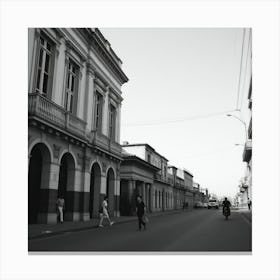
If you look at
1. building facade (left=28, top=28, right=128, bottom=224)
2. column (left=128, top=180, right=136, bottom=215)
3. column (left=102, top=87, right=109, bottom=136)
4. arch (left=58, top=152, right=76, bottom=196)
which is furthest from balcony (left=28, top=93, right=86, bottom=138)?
column (left=128, top=180, right=136, bottom=215)

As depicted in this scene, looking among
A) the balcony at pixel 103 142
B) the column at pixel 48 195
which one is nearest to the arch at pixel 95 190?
the balcony at pixel 103 142

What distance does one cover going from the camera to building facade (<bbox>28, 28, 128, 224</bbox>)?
15.6 meters

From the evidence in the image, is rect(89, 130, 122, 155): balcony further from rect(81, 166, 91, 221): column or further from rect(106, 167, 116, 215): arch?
rect(81, 166, 91, 221): column

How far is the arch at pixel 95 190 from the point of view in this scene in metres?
22.3

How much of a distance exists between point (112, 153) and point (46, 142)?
9363mm

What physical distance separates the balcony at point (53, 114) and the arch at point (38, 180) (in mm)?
1484

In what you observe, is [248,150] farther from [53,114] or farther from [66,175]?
[53,114]

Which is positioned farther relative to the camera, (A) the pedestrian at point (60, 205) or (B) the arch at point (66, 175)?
(B) the arch at point (66, 175)

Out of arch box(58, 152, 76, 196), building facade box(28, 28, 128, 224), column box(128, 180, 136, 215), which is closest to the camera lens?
building facade box(28, 28, 128, 224)

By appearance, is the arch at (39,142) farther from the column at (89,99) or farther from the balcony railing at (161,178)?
the balcony railing at (161,178)

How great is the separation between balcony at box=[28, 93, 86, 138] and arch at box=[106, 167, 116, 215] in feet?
22.4
